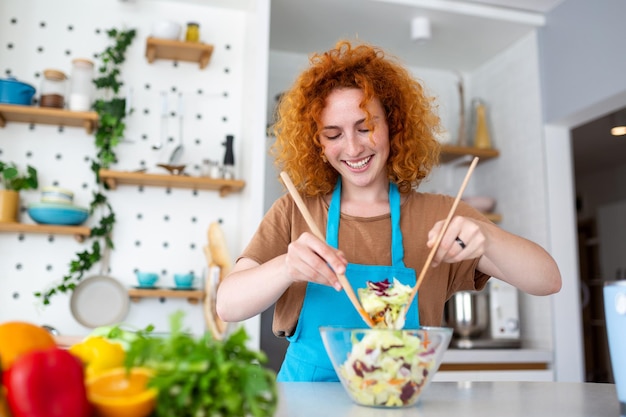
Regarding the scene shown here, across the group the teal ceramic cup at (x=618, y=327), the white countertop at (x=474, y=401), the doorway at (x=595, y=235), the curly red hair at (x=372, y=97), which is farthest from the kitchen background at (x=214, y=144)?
the doorway at (x=595, y=235)

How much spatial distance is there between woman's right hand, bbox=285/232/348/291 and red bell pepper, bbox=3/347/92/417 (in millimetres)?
600

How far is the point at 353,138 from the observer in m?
1.50

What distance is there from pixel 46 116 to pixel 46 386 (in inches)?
109

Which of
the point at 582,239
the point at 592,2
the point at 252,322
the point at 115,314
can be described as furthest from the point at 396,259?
the point at 582,239

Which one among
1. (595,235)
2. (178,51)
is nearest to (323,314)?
(178,51)

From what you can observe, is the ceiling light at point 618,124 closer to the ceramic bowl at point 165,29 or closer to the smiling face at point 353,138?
the ceramic bowl at point 165,29

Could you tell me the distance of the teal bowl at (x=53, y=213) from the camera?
2.92m

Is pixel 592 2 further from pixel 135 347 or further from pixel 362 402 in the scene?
pixel 135 347

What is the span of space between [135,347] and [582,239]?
7718 mm

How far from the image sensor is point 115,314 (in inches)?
121

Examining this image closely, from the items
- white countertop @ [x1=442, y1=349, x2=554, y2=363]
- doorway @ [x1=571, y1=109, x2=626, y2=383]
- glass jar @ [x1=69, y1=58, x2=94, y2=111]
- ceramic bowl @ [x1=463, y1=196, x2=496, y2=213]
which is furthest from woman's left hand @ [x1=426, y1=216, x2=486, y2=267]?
doorway @ [x1=571, y1=109, x2=626, y2=383]

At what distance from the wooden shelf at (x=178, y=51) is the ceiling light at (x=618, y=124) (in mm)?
3210

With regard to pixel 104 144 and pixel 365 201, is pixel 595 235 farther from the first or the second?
pixel 365 201

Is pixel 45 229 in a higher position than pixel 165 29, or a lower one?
lower
